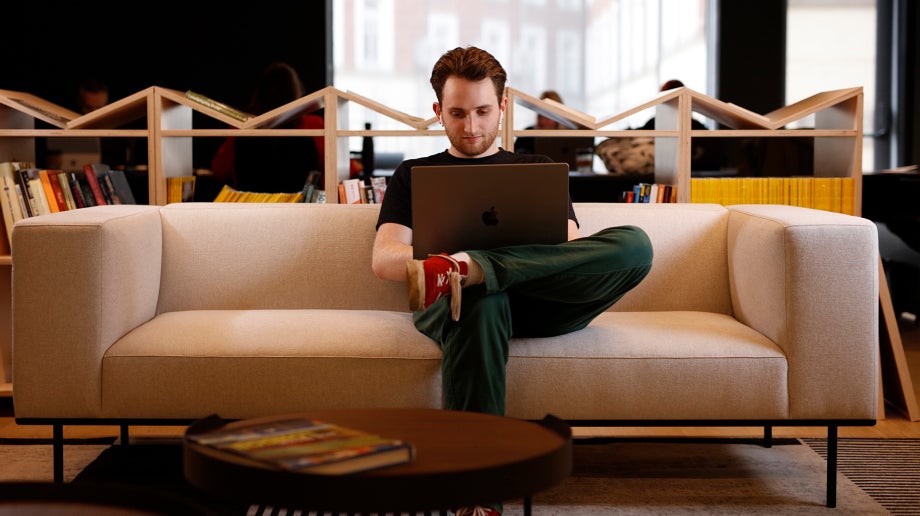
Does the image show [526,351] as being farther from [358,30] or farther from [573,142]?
[358,30]

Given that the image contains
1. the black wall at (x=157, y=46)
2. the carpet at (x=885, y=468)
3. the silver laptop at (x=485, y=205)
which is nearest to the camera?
the silver laptop at (x=485, y=205)

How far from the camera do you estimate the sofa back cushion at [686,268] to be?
2.67 meters

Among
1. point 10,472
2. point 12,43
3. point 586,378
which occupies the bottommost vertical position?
point 10,472

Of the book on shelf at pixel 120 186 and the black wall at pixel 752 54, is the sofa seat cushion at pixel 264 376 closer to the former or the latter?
the book on shelf at pixel 120 186

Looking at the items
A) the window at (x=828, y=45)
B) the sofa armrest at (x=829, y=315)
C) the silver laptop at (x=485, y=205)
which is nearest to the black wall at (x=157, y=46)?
the window at (x=828, y=45)

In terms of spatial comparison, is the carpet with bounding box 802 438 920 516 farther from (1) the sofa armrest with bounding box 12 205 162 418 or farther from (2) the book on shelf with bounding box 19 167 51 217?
(2) the book on shelf with bounding box 19 167 51 217

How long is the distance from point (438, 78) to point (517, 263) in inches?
25.0

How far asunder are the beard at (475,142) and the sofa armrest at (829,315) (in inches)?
28.8

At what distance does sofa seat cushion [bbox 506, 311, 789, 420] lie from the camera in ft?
7.20

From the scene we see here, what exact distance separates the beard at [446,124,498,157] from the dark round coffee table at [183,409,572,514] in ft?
3.71

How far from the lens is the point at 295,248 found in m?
2.69

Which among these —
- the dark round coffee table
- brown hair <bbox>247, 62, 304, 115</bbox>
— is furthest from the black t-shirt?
brown hair <bbox>247, 62, 304, 115</bbox>

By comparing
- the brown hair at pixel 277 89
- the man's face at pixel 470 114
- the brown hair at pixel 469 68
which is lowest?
the man's face at pixel 470 114

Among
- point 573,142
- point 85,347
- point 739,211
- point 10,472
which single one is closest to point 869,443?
point 739,211
